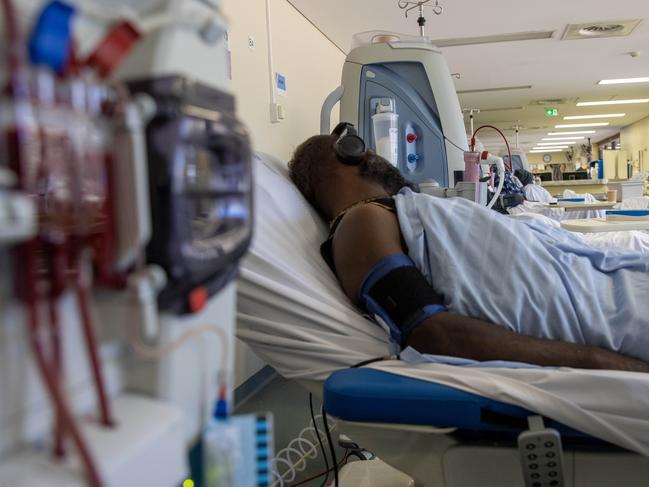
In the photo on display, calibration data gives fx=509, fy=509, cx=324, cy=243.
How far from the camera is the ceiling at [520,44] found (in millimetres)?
3211

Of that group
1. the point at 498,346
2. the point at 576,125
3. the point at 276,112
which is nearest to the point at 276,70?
→ the point at 276,112

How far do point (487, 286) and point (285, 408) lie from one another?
1331mm

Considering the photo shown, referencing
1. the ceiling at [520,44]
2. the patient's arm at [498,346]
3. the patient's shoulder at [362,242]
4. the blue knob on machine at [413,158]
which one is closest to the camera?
the patient's arm at [498,346]

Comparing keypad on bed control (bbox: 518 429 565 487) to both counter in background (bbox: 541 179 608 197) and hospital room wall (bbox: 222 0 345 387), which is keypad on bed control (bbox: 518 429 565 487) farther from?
counter in background (bbox: 541 179 608 197)

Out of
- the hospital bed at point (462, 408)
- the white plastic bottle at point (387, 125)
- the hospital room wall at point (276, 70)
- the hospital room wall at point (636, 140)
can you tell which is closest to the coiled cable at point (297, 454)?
the hospital room wall at point (276, 70)

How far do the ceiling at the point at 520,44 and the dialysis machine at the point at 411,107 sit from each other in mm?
1087

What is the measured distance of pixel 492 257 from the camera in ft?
3.10

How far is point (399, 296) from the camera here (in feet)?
2.81

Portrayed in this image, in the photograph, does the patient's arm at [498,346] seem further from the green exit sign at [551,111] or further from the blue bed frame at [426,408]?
the green exit sign at [551,111]

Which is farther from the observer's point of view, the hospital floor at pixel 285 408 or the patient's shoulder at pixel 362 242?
the hospital floor at pixel 285 408

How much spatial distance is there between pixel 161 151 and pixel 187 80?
5 cm

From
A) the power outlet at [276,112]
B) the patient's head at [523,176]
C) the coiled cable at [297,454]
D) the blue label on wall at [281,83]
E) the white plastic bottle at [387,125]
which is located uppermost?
the blue label on wall at [281,83]

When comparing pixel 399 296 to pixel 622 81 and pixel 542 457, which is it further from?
pixel 622 81

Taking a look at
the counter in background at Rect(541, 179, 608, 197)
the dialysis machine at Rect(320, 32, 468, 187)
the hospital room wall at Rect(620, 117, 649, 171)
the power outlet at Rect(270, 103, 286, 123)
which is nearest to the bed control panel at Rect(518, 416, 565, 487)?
the dialysis machine at Rect(320, 32, 468, 187)
